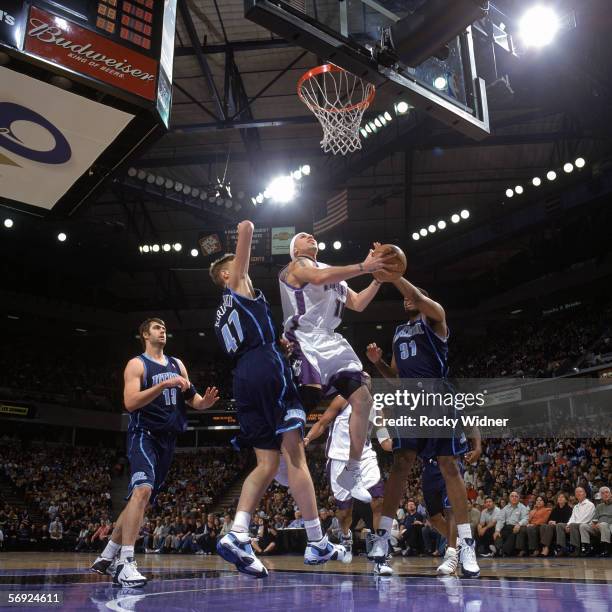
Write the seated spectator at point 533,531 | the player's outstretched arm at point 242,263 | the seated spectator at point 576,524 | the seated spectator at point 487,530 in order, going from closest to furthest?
the player's outstretched arm at point 242,263
the seated spectator at point 576,524
the seated spectator at point 533,531
the seated spectator at point 487,530

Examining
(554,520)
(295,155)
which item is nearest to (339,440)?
(554,520)

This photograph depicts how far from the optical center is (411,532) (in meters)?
12.9

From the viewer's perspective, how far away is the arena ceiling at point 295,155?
13242 mm

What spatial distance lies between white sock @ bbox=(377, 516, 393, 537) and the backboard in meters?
4.22

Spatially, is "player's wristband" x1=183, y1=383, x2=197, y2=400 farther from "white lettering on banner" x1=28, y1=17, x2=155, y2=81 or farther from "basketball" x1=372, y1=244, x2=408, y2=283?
"white lettering on banner" x1=28, y1=17, x2=155, y2=81

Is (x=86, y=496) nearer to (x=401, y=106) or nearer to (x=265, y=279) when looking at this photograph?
(x=265, y=279)

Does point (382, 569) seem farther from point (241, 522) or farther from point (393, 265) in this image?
point (393, 265)

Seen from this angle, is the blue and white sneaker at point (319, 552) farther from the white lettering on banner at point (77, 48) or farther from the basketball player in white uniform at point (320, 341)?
the white lettering on banner at point (77, 48)

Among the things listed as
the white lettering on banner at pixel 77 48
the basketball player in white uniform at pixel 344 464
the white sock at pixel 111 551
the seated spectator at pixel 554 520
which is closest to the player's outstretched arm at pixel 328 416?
the basketball player in white uniform at pixel 344 464

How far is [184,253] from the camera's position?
23391 mm

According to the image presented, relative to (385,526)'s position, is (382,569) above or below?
below

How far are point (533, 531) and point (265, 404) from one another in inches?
383

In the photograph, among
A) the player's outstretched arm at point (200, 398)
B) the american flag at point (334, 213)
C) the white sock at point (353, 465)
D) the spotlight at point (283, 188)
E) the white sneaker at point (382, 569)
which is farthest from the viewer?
the american flag at point (334, 213)

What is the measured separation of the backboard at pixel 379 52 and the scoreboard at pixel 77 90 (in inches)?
44.0
